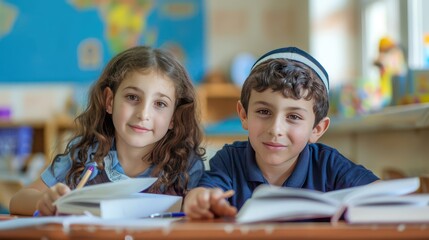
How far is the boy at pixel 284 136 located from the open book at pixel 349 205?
1.22 feet

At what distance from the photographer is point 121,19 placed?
611 cm

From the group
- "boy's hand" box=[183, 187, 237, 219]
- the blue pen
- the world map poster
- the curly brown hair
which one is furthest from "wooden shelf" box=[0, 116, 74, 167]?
"boy's hand" box=[183, 187, 237, 219]

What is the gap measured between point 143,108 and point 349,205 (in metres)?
0.72

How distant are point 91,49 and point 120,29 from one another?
1.03ft

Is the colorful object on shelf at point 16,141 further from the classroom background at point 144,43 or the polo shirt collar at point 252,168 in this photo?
the polo shirt collar at point 252,168

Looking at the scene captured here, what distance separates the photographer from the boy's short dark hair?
1.37 m

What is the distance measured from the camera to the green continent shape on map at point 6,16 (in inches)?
235

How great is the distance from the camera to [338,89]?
4.40 meters

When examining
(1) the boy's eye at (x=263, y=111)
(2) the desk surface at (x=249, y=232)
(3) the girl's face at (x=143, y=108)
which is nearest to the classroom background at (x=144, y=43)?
(3) the girl's face at (x=143, y=108)

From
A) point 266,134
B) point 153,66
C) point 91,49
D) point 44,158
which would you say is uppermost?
point 91,49

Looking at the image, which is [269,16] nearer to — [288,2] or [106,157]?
[288,2]

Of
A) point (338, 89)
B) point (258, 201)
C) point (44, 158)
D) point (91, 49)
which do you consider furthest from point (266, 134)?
point (91, 49)

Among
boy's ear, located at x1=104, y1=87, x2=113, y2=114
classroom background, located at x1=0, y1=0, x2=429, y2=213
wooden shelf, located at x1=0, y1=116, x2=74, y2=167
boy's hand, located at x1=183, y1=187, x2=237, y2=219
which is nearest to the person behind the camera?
boy's hand, located at x1=183, y1=187, x2=237, y2=219

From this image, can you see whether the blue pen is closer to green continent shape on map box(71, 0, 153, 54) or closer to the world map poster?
the world map poster
